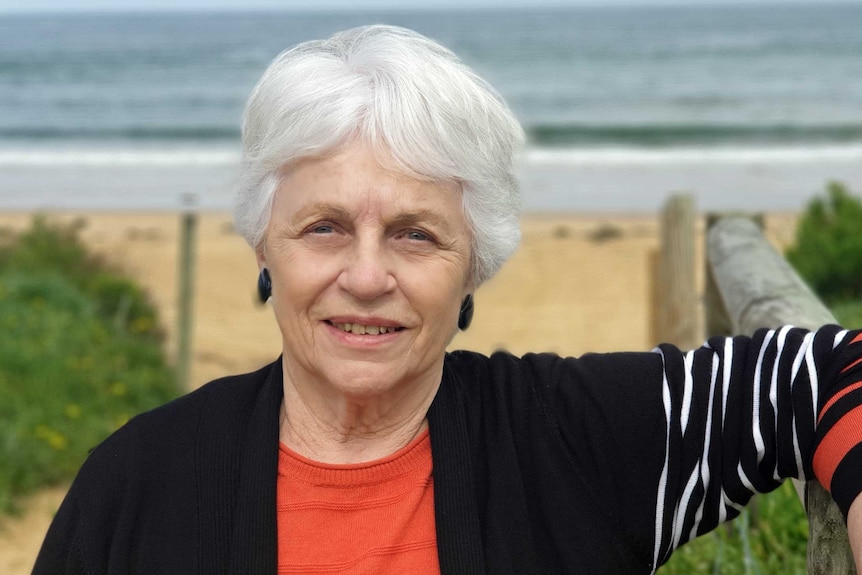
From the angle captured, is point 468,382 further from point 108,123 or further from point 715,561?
point 108,123

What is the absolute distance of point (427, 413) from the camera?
6.22ft

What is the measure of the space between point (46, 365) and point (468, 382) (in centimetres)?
460

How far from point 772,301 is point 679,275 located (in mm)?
2248

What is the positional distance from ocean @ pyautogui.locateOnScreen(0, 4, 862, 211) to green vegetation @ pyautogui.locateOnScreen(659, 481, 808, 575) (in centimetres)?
160

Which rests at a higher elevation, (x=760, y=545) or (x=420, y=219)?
(x=420, y=219)

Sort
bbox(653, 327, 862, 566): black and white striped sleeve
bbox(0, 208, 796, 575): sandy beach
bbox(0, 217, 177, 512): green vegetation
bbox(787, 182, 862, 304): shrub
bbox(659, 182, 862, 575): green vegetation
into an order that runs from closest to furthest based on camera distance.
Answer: bbox(653, 327, 862, 566): black and white striped sleeve < bbox(659, 182, 862, 575): green vegetation < bbox(0, 217, 177, 512): green vegetation < bbox(787, 182, 862, 304): shrub < bbox(0, 208, 796, 575): sandy beach

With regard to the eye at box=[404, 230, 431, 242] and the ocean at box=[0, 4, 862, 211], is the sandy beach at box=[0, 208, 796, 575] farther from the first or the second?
the eye at box=[404, 230, 431, 242]

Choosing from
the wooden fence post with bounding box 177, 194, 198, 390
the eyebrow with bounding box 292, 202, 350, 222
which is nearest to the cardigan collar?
the eyebrow with bounding box 292, 202, 350, 222

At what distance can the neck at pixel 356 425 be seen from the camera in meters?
1.90

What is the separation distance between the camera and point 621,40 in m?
53.4

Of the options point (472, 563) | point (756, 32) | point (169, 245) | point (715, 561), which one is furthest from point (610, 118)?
point (756, 32)

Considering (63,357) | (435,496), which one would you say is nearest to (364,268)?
(435,496)

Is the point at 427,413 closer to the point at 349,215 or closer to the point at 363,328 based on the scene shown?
the point at 363,328

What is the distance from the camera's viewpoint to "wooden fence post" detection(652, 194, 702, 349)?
4.41 m
